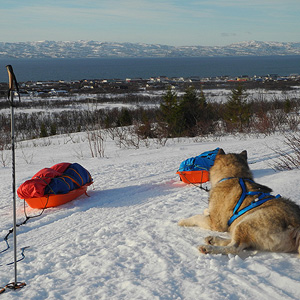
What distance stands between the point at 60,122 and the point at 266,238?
145 ft

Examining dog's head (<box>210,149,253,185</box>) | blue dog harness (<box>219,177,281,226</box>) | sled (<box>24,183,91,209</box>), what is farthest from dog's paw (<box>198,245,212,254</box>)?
sled (<box>24,183,91,209</box>)

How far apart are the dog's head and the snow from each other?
72cm

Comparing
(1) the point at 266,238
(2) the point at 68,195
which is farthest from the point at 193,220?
(2) the point at 68,195

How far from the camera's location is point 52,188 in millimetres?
6242

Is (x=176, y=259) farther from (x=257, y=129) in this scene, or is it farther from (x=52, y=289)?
(x=257, y=129)

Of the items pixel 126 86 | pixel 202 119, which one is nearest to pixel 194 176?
pixel 202 119

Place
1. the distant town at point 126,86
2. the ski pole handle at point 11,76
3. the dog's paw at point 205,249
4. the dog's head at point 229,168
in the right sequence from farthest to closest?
the distant town at point 126,86, the dog's head at point 229,168, the dog's paw at point 205,249, the ski pole handle at point 11,76

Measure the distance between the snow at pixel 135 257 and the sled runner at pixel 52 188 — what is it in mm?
142

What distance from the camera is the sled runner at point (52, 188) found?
6160 mm

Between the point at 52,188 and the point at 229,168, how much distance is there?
10.9ft

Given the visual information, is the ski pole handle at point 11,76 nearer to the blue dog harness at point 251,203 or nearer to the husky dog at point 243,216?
the husky dog at point 243,216

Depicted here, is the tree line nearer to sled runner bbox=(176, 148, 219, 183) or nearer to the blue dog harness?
sled runner bbox=(176, 148, 219, 183)

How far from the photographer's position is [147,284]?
9.92 feet

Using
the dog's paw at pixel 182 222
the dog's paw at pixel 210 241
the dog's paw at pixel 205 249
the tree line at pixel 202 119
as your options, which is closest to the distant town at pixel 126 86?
the tree line at pixel 202 119
